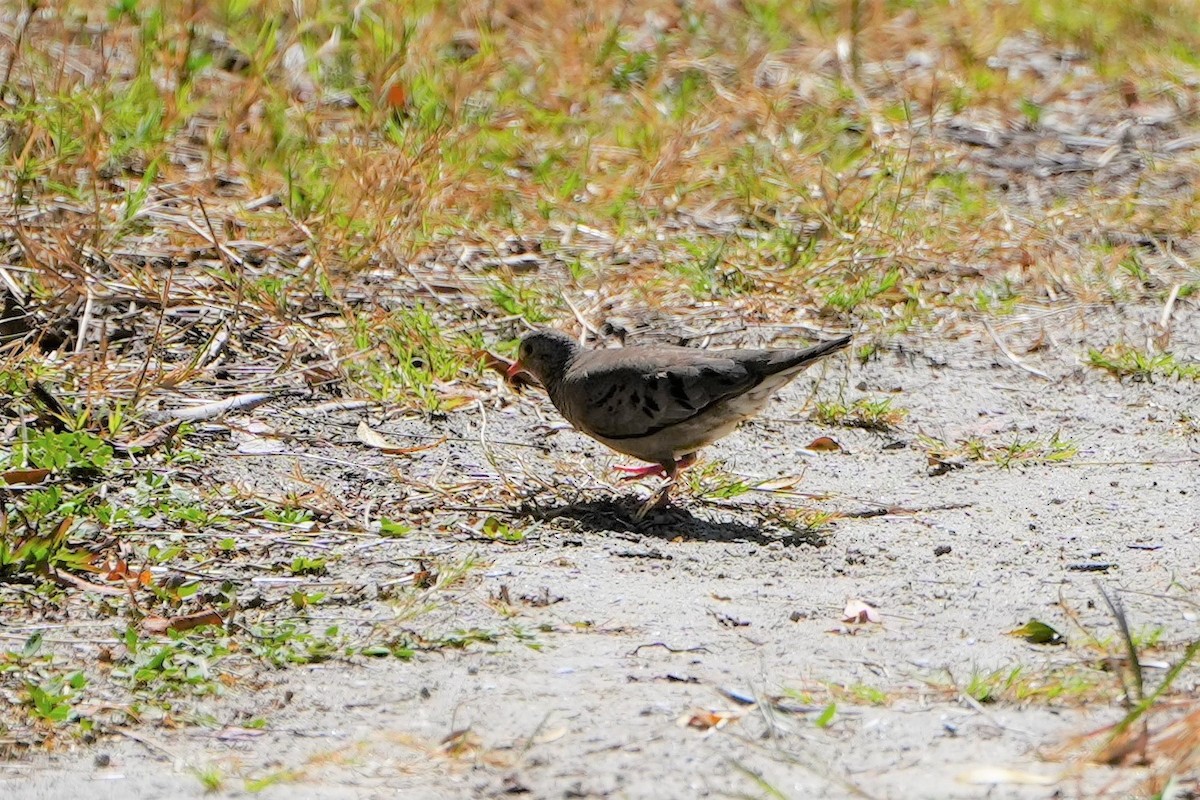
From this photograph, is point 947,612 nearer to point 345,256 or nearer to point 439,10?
point 345,256

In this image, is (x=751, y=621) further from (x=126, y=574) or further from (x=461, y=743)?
(x=126, y=574)

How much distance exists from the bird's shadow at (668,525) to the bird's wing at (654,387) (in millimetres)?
275

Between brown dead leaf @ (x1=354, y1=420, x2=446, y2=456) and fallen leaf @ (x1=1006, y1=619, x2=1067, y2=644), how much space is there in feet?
7.71

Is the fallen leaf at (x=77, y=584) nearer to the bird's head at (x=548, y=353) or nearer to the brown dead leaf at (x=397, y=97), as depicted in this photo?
the bird's head at (x=548, y=353)

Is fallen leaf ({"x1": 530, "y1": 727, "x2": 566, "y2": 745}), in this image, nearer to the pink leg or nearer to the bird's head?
the pink leg

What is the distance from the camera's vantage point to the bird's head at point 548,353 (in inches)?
227

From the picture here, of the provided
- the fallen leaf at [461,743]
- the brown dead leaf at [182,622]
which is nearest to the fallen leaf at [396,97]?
the brown dead leaf at [182,622]

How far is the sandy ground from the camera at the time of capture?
3320 millimetres

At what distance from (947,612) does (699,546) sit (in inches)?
34.9

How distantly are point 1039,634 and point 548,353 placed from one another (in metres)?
2.36

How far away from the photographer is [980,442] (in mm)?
5852

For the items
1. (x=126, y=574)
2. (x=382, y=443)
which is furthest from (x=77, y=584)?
(x=382, y=443)

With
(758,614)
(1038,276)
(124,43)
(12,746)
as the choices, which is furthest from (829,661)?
(124,43)

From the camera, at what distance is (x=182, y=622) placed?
4.18 metres
